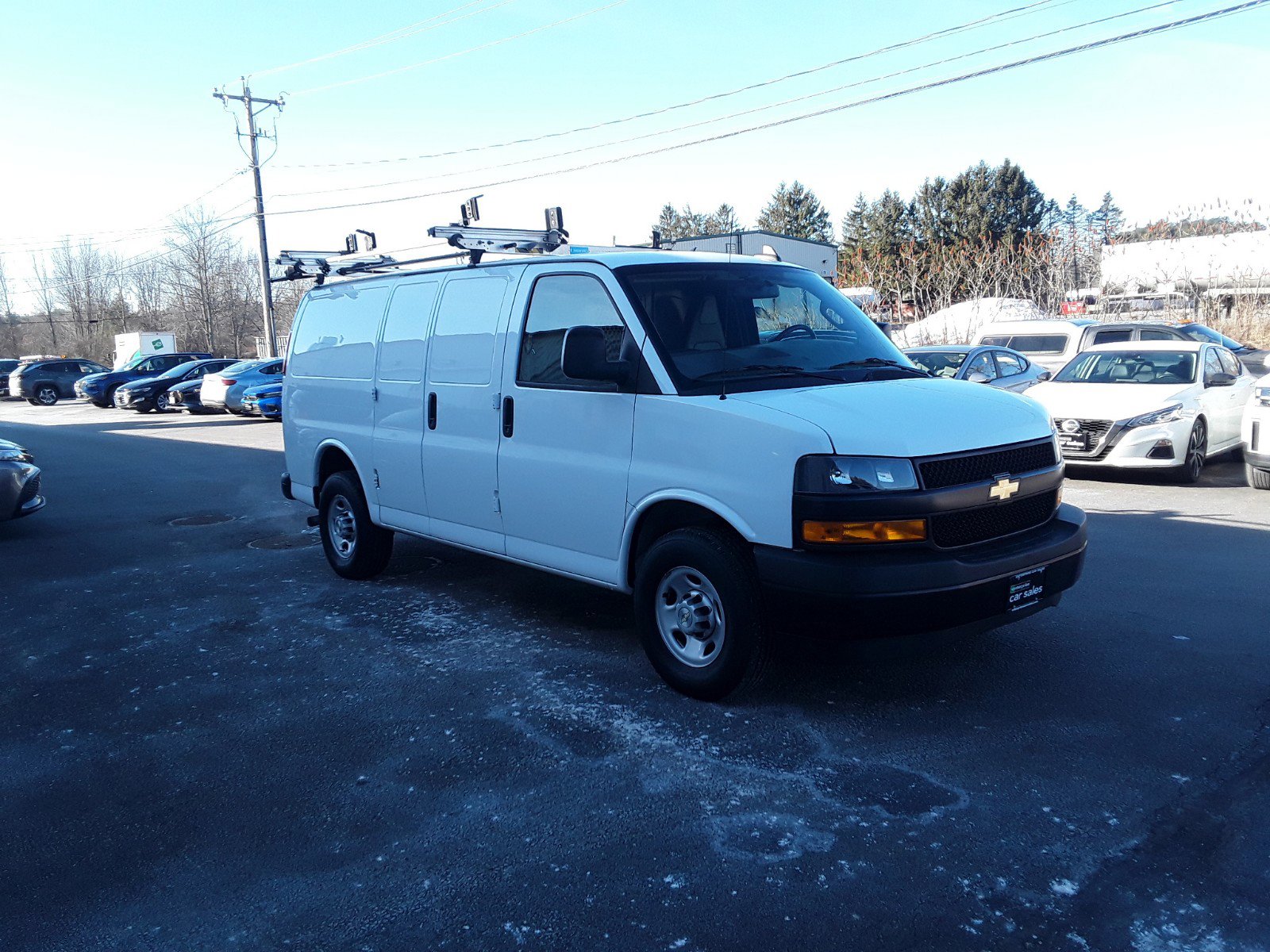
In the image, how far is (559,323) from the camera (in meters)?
5.13

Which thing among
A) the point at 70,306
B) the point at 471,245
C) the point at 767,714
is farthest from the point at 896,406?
the point at 70,306

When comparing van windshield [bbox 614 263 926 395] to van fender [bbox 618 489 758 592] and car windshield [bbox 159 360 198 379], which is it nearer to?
van fender [bbox 618 489 758 592]

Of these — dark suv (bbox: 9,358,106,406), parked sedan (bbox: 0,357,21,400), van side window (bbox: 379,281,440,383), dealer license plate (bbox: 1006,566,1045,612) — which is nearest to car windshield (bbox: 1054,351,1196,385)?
dealer license plate (bbox: 1006,566,1045,612)

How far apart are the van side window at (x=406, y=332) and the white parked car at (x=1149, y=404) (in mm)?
6406

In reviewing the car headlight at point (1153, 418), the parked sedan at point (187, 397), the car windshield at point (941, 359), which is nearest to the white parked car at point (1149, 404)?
the car headlight at point (1153, 418)

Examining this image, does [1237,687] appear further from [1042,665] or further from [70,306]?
[70,306]

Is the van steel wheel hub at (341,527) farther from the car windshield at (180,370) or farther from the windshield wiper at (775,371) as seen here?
the car windshield at (180,370)

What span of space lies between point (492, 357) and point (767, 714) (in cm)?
249

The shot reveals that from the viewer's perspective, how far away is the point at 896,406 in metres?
4.26

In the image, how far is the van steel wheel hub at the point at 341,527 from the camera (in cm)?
712

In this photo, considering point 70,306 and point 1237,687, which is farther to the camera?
point 70,306

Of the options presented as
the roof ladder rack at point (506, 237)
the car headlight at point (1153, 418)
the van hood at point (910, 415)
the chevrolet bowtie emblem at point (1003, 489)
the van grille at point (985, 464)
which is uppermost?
the roof ladder rack at point (506, 237)

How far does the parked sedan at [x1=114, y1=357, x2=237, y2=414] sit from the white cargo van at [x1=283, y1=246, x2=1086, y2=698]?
2500 centimetres

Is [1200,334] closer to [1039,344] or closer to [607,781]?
[1039,344]
